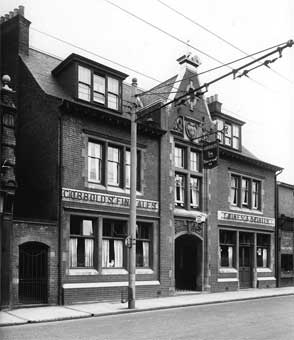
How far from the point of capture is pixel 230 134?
29281 mm

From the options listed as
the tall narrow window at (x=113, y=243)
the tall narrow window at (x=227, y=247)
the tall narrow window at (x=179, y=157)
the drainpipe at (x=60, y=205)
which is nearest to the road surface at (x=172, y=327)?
the drainpipe at (x=60, y=205)

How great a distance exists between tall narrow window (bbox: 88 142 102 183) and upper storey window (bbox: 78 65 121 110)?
2168 mm

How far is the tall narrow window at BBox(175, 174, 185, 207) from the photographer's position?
24.2 metres

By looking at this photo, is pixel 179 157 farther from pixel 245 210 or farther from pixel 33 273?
pixel 33 273

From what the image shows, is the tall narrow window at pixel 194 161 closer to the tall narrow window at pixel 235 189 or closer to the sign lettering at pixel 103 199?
the tall narrow window at pixel 235 189

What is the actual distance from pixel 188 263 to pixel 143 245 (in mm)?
4718

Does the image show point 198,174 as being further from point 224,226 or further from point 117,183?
point 117,183

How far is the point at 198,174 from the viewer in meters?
25.4

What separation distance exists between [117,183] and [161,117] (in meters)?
4.38

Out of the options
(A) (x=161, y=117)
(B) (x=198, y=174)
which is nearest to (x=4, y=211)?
(A) (x=161, y=117)

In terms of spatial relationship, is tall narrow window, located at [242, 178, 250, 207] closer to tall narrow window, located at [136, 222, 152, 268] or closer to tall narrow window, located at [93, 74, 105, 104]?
tall narrow window, located at [136, 222, 152, 268]

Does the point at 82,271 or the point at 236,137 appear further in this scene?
the point at 236,137

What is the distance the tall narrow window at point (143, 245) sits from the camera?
72.0 feet

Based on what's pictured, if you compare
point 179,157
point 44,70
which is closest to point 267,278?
point 179,157
